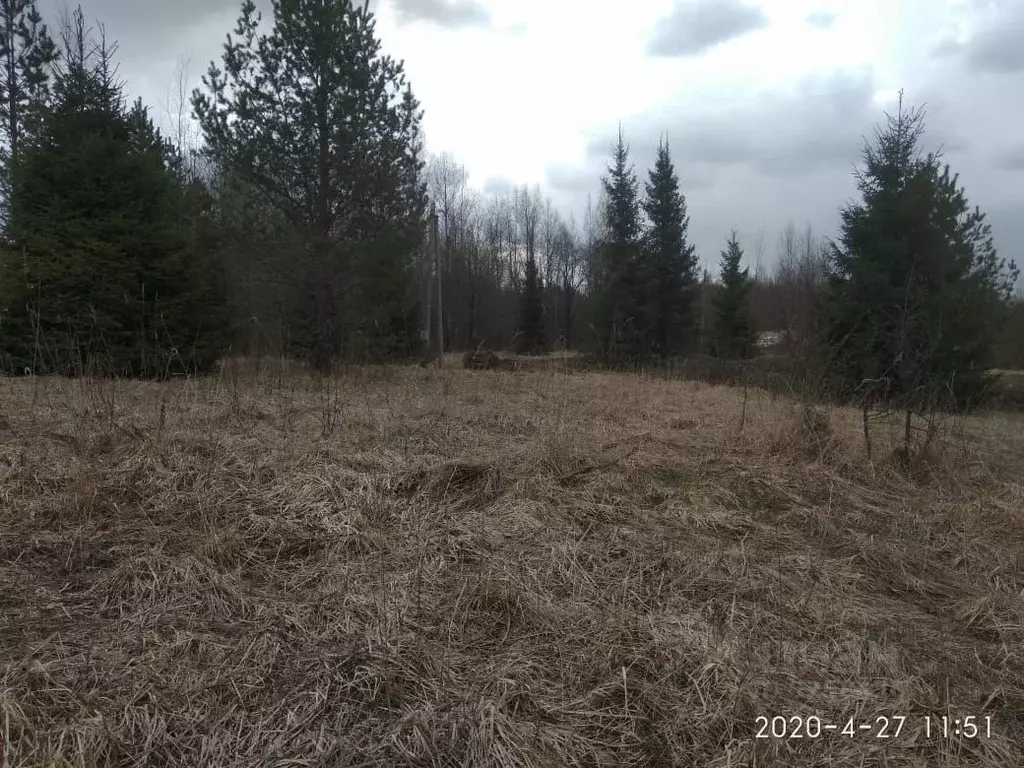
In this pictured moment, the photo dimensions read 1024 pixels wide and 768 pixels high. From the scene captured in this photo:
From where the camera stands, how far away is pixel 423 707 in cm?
224

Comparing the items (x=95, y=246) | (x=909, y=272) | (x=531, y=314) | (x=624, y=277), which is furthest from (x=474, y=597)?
(x=531, y=314)

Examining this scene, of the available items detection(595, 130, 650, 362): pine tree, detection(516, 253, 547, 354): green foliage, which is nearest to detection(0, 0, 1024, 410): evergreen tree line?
detection(595, 130, 650, 362): pine tree

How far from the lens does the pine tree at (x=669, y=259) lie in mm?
25172

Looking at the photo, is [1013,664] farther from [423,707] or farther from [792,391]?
[792,391]

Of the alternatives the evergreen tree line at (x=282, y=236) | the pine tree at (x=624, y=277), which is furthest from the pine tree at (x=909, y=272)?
the pine tree at (x=624, y=277)

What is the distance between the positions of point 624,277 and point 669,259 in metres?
2.55

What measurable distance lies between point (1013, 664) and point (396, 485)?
3380 millimetres

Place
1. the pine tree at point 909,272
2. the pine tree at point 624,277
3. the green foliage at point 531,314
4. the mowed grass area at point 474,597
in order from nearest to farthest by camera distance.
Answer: the mowed grass area at point 474,597
the pine tree at point 909,272
the pine tree at point 624,277
the green foliage at point 531,314

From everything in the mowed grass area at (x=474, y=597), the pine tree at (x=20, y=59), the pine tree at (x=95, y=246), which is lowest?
the mowed grass area at (x=474, y=597)

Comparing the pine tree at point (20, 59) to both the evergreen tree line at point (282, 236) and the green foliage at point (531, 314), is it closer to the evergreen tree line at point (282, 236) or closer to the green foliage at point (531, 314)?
the evergreen tree line at point (282, 236)

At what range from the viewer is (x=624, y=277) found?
23938mm

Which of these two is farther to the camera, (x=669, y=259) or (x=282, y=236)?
(x=669, y=259)

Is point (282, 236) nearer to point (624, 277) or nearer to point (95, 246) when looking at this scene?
point (95, 246)

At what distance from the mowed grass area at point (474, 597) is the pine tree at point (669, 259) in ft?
64.6
